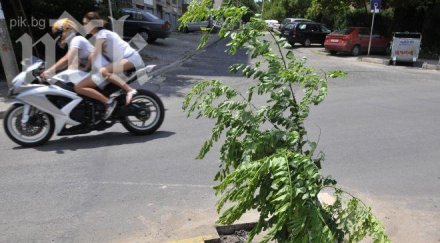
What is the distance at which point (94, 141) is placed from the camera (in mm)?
6508

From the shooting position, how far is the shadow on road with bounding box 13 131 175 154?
6.14 metres

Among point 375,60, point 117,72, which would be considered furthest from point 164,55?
point 117,72

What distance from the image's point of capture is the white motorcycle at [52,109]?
605 cm

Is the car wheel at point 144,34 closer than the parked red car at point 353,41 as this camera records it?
Yes

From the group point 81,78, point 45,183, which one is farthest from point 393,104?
point 45,183

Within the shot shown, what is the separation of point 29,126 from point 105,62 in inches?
54.2

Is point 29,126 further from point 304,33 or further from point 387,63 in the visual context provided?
point 304,33

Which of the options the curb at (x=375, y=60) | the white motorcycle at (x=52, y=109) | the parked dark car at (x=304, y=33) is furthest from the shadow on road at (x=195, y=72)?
the parked dark car at (x=304, y=33)

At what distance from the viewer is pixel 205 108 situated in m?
2.69

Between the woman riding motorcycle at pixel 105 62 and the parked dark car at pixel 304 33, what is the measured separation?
22.6m

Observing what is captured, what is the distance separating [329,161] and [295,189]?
3.80m

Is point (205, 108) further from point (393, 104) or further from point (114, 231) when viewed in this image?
point (393, 104)

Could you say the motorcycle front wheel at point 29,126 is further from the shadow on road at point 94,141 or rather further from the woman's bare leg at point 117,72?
the woman's bare leg at point 117,72

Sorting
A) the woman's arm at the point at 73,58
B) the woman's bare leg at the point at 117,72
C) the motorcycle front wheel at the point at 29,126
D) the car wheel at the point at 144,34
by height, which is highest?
the woman's arm at the point at 73,58
